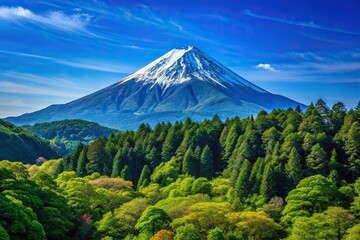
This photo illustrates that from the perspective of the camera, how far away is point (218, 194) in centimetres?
5234

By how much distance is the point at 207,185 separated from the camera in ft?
173

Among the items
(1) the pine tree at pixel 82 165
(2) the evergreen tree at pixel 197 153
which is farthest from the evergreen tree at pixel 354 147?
(1) the pine tree at pixel 82 165

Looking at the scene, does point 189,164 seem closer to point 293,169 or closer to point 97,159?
point 293,169

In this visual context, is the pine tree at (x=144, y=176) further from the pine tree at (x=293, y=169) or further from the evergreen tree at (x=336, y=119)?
the evergreen tree at (x=336, y=119)

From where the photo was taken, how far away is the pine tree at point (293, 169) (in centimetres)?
5047

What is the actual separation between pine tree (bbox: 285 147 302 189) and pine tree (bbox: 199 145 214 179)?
13168mm

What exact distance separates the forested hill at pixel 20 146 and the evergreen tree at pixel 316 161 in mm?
75770

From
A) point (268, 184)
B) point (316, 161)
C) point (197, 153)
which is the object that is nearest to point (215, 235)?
point (268, 184)

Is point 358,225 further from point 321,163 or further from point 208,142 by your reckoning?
point 208,142

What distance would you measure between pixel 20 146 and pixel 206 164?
2739 inches

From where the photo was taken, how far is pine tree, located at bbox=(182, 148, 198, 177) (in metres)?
61.8

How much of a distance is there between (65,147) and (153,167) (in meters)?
93.8

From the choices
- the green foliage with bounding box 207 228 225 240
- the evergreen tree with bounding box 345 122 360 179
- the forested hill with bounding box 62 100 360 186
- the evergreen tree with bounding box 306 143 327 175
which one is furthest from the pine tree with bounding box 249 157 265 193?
the green foliage with bounding box 207 228 225 240

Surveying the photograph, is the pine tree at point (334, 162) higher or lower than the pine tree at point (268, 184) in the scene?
higher
